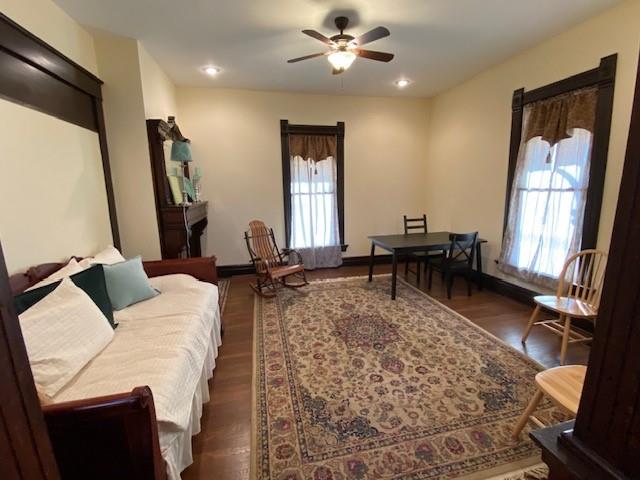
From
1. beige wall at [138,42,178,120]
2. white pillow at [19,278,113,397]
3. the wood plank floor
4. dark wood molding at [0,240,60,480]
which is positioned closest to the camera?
dark wood molding at [0,240,60,480]

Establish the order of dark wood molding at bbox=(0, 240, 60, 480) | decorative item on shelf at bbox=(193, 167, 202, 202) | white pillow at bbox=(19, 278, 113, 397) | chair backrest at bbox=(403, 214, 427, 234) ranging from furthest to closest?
chair backrest at bbox=(403, 214, 427, 234), decorative item on shelf at bbox=(193, 167, 202, 202), white pillow at bbox=(19, 278, 113, 397), dark wood molding at bbox=(0, 240, 60, 480)

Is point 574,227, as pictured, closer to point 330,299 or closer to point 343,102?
point 330,299

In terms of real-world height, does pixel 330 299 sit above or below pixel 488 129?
below

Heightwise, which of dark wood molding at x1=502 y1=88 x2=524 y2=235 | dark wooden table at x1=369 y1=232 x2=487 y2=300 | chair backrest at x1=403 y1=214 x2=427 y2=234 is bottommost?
dark wooden table at x1=369 y1=232 x2=487 y2=300

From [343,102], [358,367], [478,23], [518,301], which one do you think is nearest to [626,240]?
[358,367]

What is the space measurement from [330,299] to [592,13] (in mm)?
3503

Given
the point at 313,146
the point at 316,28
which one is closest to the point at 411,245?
the point at 313,146

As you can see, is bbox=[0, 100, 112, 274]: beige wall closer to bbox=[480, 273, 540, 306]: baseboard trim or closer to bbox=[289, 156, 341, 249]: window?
bbox=[289, 156, 341, 249]: window

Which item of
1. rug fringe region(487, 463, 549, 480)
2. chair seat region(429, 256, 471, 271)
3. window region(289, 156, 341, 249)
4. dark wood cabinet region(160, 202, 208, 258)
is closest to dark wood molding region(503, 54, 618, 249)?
chair seat region(429, 256, 471, 271)

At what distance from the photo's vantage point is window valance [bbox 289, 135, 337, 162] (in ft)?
14.7

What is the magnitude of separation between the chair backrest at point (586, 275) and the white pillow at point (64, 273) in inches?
141

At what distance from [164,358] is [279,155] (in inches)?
138

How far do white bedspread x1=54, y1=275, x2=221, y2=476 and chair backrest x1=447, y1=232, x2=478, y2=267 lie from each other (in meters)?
2.66

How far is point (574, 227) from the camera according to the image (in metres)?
2.77
